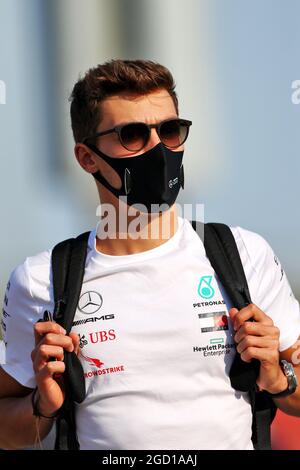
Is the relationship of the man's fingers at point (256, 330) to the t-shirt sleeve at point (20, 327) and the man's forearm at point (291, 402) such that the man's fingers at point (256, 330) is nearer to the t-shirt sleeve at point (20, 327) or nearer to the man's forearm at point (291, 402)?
the man's forearm at point (291, 402)

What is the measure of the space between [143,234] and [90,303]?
0.32 m

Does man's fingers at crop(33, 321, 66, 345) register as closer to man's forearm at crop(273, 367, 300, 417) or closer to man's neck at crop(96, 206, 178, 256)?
man's neck at crop(96, 206, 178, 256)

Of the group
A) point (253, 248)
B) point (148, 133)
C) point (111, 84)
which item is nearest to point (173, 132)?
point (148, 133)

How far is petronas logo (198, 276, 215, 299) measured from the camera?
268 cm

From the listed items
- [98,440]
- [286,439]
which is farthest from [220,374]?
[286,439]

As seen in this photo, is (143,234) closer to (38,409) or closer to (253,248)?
(253,248)

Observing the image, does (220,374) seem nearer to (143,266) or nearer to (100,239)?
(143,266)

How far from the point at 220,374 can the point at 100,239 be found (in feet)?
2.24

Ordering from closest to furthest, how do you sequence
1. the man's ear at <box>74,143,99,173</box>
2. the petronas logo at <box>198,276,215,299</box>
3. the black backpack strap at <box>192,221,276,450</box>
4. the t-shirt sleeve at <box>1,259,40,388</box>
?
1. the black backpack strap at <box>192,221,276,450</box>
2. the petronas logo at <box>198,276,215,299</box>
3. the t-shirt sleeve at <box>1,259,40,388</box>
4. the man's ear at <box>74,143,99,173</box>

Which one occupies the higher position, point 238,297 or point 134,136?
point 134,136

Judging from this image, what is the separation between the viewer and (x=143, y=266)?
2.75 meters

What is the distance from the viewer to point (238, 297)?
103 inches

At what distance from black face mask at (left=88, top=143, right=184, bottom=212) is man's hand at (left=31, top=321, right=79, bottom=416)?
0.57 metres

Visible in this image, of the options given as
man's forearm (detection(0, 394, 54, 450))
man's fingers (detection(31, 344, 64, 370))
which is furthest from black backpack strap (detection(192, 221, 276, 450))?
man's forearm (detection(0, 394, 54, 450))
